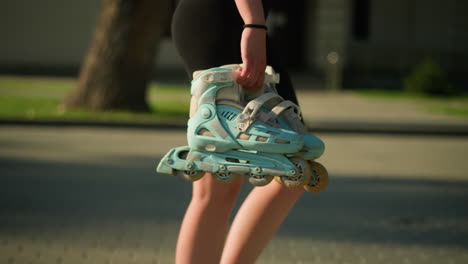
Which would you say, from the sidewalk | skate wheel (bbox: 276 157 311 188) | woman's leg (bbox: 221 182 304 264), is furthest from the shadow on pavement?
the sidewalk

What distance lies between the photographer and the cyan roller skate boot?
7.62 feet

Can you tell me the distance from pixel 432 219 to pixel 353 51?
706 inches

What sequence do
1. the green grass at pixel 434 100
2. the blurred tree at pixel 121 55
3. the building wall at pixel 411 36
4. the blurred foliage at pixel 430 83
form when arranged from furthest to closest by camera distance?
the building wall at pixel 411 36 → the blurred foliage at pixel 430 83 → the green grass at pixel 434 100 → the blurred tree at pixel 121 55

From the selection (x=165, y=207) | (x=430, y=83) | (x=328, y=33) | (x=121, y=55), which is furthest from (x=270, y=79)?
(x=328, y=33)

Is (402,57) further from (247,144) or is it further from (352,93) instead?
(247,144)

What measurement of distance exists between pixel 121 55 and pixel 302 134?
8804 mm

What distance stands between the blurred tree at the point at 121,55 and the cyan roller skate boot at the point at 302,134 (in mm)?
8652

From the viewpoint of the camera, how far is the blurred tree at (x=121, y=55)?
10773 millimetres

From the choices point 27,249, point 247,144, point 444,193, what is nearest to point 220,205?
point 247,144

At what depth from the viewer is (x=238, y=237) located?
2.56 m

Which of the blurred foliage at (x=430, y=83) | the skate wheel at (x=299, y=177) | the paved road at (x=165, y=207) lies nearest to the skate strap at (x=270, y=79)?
Result: the skate wheel at (x=299, y=177)

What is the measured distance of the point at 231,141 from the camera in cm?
233

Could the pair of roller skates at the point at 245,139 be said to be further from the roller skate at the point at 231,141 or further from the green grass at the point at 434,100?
the green grass at the point at 434,100

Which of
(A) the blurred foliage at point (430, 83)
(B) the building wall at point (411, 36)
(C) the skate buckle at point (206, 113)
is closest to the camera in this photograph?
(C) the skate buckle at point (206, 113)
